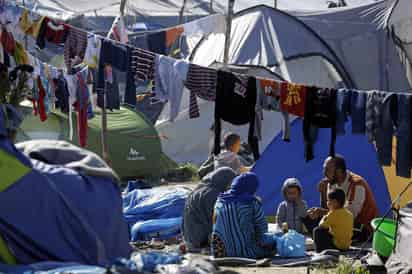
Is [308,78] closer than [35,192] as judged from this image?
No

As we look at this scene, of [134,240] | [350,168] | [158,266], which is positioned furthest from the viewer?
[350,168]

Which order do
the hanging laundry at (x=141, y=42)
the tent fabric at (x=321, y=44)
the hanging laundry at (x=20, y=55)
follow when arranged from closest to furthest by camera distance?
the hanging laundry at (x=20, y=55), the tent fabric at (x=321, y=44), the hanging laundry at (x=141, y=42)

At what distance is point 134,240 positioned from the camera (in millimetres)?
9117

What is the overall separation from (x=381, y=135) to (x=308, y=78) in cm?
738

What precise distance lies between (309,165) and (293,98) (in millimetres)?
1552

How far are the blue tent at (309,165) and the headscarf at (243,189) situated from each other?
7.89ft

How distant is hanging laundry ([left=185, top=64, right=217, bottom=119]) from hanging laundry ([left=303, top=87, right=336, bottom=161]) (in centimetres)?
104

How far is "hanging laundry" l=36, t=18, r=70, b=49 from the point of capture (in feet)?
33.3

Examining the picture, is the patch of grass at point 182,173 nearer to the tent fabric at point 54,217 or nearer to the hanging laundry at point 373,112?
the hanging laundry at point 373,112

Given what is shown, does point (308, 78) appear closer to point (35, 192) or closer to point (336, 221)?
point (336, 221)

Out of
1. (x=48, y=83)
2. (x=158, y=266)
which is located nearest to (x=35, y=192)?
(x=158, y=266)

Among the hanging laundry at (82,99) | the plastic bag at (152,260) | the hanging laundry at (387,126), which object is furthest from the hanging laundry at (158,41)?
the plastic bag at (152,260)

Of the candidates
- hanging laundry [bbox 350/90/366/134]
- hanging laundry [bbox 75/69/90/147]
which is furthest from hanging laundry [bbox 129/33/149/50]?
hanging laundry [bbox 350/90/366/134]

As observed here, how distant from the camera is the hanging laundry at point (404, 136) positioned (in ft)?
25.2
